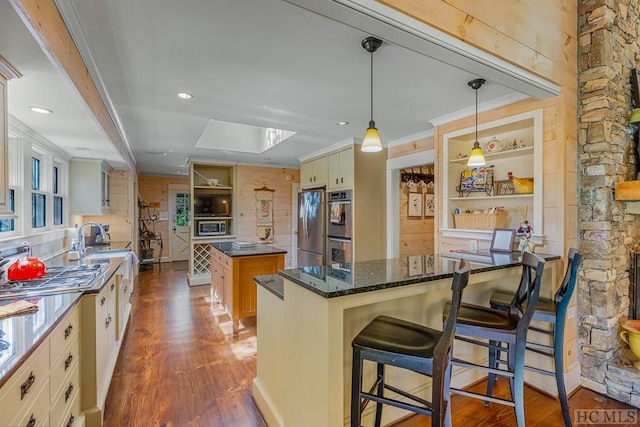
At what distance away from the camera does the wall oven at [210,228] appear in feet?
18.7

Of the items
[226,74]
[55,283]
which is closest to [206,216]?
[55,283]

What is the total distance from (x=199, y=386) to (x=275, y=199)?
4.19m

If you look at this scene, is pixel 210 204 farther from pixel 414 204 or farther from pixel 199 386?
pixel 199 386

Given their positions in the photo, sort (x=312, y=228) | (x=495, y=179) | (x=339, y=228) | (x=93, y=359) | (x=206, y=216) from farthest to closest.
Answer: (x=206, y=216)
(x=312, y=228)
(x=339, y=228)
(x=495, y=179)
(x=93, y=359)

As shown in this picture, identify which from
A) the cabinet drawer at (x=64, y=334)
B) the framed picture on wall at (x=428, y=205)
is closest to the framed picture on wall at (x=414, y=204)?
the framed picture on wall at (x=428, y=205)

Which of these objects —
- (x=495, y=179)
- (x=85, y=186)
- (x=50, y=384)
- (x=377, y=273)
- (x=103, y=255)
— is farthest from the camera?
(x=85, y=186)

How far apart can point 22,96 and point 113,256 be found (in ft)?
5.91

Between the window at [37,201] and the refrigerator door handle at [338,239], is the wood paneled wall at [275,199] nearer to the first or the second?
the refrigerator door handle at [338,239]

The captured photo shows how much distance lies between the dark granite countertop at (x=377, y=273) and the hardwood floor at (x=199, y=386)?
3.22ft

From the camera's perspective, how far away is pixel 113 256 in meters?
3.22

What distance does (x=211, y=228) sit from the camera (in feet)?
18.9

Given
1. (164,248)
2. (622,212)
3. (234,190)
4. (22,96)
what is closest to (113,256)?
(22,96)

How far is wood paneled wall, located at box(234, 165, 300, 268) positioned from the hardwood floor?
7.78 ft

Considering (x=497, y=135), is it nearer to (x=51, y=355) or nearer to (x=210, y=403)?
(x=210, y=403)
